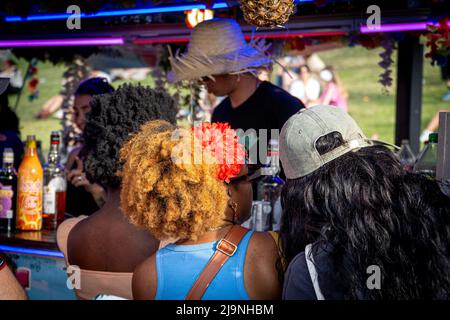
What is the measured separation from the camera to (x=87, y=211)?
3750mm

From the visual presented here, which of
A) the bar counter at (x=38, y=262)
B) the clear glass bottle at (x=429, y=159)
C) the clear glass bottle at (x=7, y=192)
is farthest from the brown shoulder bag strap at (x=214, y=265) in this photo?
the clear glass bottle at (x=7, y=192)

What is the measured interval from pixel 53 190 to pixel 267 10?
5.37ft

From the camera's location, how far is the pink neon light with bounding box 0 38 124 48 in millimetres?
5344

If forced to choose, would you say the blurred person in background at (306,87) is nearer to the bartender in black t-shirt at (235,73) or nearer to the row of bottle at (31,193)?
the bartender in black t-shirt at (235,73)

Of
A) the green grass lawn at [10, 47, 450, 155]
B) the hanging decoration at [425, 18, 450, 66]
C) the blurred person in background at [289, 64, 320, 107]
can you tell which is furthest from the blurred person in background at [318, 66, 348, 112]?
the hanging decoration at [425, 18, 450, 66]

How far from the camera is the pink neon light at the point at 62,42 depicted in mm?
5344

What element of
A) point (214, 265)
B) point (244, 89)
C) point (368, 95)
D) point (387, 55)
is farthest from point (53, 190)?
point (368, 95)

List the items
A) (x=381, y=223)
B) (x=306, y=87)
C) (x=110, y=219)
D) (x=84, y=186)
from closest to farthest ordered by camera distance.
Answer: (x=381, y=223) → (x=110, y=219) → (x=84, y=186) → (x=306, y=87)

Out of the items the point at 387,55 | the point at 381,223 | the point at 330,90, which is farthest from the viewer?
the point at 330,90

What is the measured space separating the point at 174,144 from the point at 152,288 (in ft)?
1.55

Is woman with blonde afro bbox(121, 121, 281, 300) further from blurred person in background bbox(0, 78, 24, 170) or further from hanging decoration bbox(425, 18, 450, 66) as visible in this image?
blurred person in background bbox(0, 78, 24, 170)

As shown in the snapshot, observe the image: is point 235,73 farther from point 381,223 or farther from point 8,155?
point 381,223

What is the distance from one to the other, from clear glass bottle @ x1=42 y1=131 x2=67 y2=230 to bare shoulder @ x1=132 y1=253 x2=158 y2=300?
149 cm

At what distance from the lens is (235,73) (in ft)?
12.7
